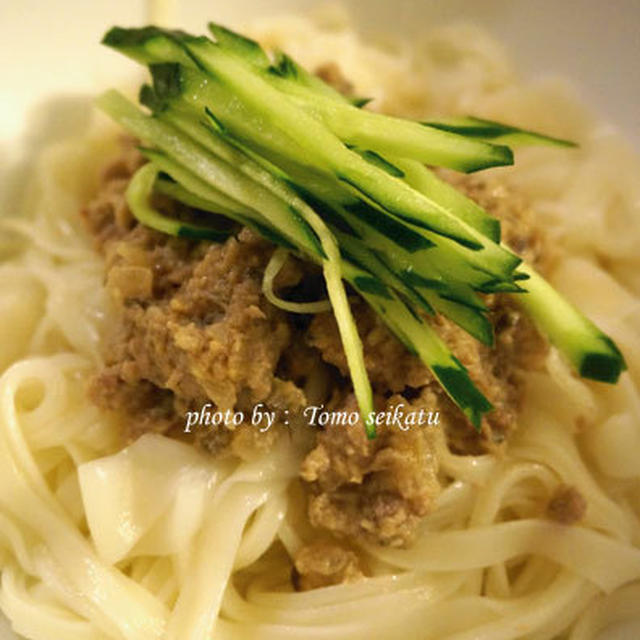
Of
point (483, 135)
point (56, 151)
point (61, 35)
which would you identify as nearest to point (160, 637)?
point (483, 135)

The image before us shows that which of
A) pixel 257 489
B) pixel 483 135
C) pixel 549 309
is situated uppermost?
pixel 483 135

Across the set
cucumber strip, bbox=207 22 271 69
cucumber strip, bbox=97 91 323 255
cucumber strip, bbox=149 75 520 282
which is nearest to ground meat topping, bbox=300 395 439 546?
cucumber strip, bbox=149 75 520 282

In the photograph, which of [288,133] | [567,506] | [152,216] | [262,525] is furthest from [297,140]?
[567,506]

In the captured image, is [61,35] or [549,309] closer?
[549,309]

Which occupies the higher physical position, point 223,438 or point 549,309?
point 549,309

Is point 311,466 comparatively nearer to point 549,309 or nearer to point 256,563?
point 256,563

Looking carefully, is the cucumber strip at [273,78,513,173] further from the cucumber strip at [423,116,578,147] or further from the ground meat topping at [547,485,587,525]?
the ground meat topping at [547,485,587,525]

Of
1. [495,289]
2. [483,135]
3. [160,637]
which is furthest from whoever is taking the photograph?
[483,135]

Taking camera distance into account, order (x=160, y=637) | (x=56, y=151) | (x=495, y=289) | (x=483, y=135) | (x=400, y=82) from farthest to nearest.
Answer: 1. (x=400, y=82)
2. (x=56, y=151)
3. (x=483, y=135)
4. (x=160, y=637)
5. (x=495, y=289)
